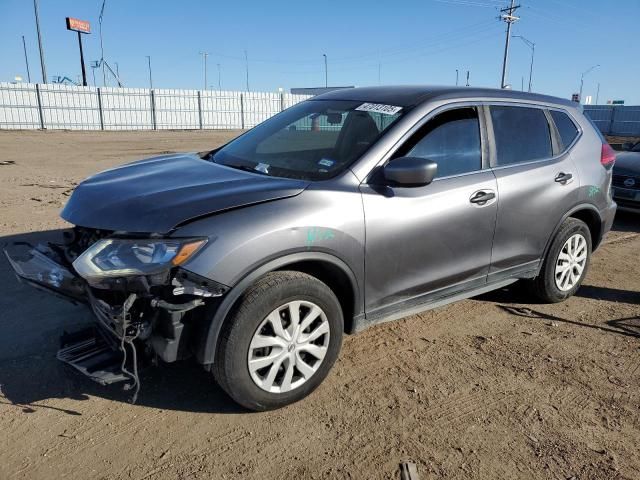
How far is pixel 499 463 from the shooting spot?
2607mm

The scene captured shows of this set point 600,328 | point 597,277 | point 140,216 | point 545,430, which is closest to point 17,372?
point 140,216

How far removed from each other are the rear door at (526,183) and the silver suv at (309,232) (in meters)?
0.02

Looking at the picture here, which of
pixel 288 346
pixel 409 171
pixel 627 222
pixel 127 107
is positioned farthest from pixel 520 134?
pixel 127 107

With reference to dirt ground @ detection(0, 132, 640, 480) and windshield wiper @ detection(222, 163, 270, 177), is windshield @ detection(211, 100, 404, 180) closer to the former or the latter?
windshield wiper @ detection(222, 163, 270, 177)

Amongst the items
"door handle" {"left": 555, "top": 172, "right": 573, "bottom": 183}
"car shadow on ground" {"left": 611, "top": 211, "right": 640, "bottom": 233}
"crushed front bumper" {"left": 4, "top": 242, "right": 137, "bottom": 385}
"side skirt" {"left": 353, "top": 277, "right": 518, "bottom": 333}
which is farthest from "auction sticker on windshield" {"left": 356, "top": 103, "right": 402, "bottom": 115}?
"car shadow on ground" {"left": 611, "top": 211, "right": 640, "bottom": 233}

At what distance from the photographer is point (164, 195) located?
2914 mm

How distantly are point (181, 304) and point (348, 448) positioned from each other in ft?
3.78

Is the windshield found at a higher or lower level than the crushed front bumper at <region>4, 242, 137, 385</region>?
higher

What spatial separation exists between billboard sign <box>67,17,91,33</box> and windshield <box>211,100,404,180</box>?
1793 inches

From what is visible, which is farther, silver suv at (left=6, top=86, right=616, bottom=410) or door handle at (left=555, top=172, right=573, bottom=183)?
door handle at (left=555, top=172, right=573, bottom=183)

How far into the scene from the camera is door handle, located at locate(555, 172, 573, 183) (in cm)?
432

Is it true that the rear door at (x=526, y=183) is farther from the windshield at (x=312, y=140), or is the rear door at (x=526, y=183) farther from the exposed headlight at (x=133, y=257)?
the exposed headlight at (x=133, y=257)

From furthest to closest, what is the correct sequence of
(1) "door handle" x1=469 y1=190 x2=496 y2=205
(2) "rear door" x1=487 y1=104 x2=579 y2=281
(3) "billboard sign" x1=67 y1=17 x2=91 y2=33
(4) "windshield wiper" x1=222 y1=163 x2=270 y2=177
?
(3) "billboard sign" x1=67 y1=17 x2=91 y2=33
(2) "rear door" x1=487 y1=104 x2=579 y2=281
(1) "door handle" x1=469 y1=190 x2=496 y2=205
(4) "windshield wiper" x1=222 y1=163 x2=270 y2=177

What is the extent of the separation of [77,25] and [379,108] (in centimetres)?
4685
